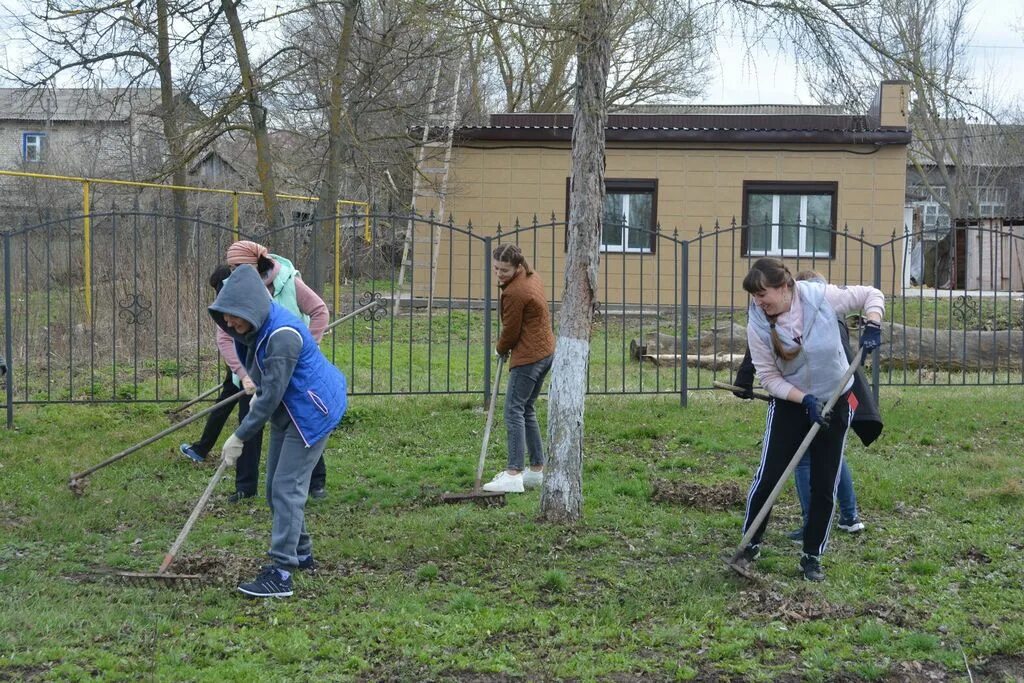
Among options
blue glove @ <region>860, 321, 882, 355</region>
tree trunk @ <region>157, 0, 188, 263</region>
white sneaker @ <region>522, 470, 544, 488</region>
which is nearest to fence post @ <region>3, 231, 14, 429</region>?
white sneaker @ <region>522, 470, 544, 488</region>

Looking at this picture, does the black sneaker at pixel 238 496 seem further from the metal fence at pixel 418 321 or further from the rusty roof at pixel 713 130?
the rusty roof at pixel 713 130

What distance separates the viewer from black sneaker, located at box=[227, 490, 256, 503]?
289 inches

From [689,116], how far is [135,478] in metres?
12.6

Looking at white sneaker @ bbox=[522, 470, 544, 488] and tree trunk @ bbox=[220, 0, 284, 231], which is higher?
tree trunk @ bbox=[220, 0, 284, 231]

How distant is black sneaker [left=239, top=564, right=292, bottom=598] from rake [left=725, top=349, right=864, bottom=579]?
2.18 m

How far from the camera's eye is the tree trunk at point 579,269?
6.15 m

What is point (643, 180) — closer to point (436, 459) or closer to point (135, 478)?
point (436, 459)

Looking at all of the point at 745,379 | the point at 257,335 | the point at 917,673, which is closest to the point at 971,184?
the point at 745,379

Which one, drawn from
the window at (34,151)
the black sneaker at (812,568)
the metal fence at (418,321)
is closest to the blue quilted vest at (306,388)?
the black sneaker at (812,568)

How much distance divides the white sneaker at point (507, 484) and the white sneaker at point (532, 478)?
0.18 m

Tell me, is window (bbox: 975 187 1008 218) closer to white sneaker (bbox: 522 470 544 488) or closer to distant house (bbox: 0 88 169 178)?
distant house (bbox: 0 88 169 178)

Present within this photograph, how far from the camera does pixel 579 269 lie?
6.28 meters

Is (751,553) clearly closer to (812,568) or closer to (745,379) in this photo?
(812,568)

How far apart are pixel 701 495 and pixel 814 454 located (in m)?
1.77
